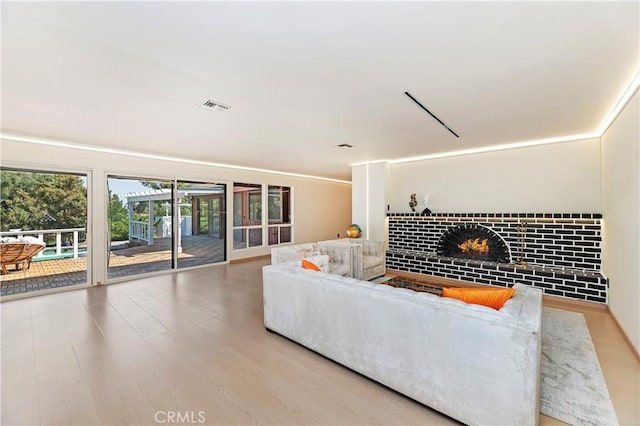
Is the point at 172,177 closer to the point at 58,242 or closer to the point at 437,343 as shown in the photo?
the point at 58,242

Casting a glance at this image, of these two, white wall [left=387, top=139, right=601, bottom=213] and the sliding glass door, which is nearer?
white wall [left=387, top=139, right=601, bottom=213]

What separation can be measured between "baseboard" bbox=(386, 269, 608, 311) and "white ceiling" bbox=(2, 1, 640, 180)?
8.03 feet

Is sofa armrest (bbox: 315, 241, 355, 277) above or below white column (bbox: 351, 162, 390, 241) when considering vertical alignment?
below

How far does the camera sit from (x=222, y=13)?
1562 millimetres

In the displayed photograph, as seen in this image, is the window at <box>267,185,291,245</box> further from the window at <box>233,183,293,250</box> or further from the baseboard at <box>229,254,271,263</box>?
the baseboard at <box>229,254,271,263</box>

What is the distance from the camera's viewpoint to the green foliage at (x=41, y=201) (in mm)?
4243

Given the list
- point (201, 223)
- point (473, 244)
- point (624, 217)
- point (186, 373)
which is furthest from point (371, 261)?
point (201, 223)

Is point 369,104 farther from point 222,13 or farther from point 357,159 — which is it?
point 357,159

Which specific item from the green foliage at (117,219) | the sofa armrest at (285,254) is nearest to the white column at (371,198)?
the sofa armrest at (285,254)

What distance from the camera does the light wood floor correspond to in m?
1.81

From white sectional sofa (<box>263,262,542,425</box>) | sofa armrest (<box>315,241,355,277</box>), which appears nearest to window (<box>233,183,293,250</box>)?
sofa armrest (<box>315,241,355,277</box>)

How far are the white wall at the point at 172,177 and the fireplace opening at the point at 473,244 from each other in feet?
14.3

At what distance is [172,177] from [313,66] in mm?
4860

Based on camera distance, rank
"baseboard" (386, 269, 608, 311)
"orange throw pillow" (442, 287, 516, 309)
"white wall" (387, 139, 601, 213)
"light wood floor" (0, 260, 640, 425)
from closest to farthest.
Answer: "light wood floor" (0, 260, 640, 425) < "orange throw pillow" (442, 287, 516, 309) < "baseboard" (386, 269, 608, 311) < "white wall" (387, 139, 601, 213)
